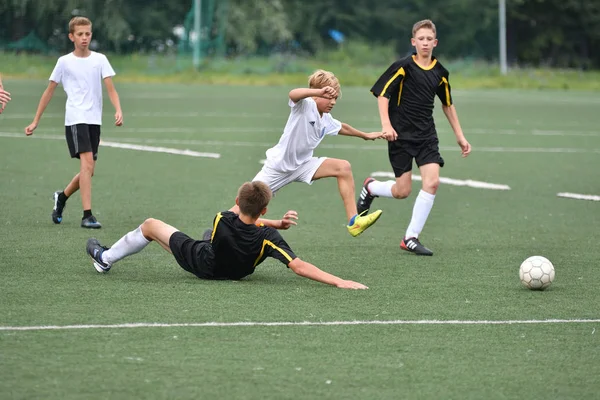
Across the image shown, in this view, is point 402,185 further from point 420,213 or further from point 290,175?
point 290,175

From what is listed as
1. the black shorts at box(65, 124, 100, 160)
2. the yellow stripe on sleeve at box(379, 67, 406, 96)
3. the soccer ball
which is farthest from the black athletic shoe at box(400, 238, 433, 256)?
the black shorts at box(65, 124, 100, 160)

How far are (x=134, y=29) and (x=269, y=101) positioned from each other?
27.2 meters

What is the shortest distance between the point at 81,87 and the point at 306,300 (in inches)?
186

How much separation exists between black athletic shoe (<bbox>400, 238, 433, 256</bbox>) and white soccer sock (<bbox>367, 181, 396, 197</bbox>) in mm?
918

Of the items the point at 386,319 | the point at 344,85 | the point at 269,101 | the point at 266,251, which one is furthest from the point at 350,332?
the point at 344,85

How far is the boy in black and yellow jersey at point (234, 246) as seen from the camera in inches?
329

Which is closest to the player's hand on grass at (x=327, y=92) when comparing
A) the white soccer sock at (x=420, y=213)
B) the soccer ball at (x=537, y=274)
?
the white soccer sock at (x=420, y=213)

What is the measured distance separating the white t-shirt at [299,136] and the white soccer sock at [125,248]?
1.88m

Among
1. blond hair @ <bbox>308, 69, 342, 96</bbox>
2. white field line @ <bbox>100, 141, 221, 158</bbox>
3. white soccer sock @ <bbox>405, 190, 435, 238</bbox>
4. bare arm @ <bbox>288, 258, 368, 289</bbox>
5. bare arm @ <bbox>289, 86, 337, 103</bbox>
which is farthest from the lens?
white field line @ <bbox>100, 141, 221, 158</bbox>

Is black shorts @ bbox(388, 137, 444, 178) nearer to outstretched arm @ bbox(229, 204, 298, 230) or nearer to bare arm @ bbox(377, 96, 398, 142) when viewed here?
bare arm @ bbox(377, 96, 398, 142)

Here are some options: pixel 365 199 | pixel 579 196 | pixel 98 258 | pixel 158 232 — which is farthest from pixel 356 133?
pixel 579 196

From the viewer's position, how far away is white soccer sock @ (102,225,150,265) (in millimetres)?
8766

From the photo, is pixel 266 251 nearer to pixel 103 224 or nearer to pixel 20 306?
pixel 20 306

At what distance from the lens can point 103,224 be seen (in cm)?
1170
